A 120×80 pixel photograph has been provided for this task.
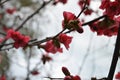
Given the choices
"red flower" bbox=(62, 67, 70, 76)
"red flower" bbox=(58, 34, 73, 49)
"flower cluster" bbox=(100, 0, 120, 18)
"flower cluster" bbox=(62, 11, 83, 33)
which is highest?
"flower cluster" bbox=(100, 0, 120, 18)

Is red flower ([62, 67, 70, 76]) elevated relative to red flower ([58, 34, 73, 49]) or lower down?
lower down

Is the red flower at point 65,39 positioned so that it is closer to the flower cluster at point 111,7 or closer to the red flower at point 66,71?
the red flower at point 66,71

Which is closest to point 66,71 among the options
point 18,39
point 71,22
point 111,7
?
point 71,22

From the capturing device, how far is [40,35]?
11.5 meters

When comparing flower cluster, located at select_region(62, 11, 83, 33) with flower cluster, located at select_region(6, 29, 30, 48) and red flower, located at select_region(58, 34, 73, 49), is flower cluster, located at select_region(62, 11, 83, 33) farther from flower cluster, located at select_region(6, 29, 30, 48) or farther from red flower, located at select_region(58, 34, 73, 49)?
flower cluster, located at select_region(6, 29, 30, 48)

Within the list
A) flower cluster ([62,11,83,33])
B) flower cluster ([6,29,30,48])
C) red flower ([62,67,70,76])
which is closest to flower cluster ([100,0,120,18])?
flower cluster ([62,11,83,33])

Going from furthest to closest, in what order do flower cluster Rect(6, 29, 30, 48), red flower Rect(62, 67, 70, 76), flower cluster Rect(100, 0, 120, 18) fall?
1. flower cluster Rect(6, 29, 30, 48)
2. red flower Rect(62, 67, 70, 76)
3. flower cluster Rect(100, 0, 120, 18)

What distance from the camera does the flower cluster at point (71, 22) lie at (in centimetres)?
211

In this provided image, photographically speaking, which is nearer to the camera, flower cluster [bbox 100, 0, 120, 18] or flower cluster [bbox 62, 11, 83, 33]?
flower cluster [bbox 100, 0, 120, 18]

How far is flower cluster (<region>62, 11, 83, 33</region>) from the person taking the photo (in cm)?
211

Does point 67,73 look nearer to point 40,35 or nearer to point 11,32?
point 11,32

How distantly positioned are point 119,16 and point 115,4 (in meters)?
0.11

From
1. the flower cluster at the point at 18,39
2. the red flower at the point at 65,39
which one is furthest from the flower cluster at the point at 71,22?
the flower cluster at the point at 18,39

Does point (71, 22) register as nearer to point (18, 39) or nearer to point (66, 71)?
point (66, 71)
